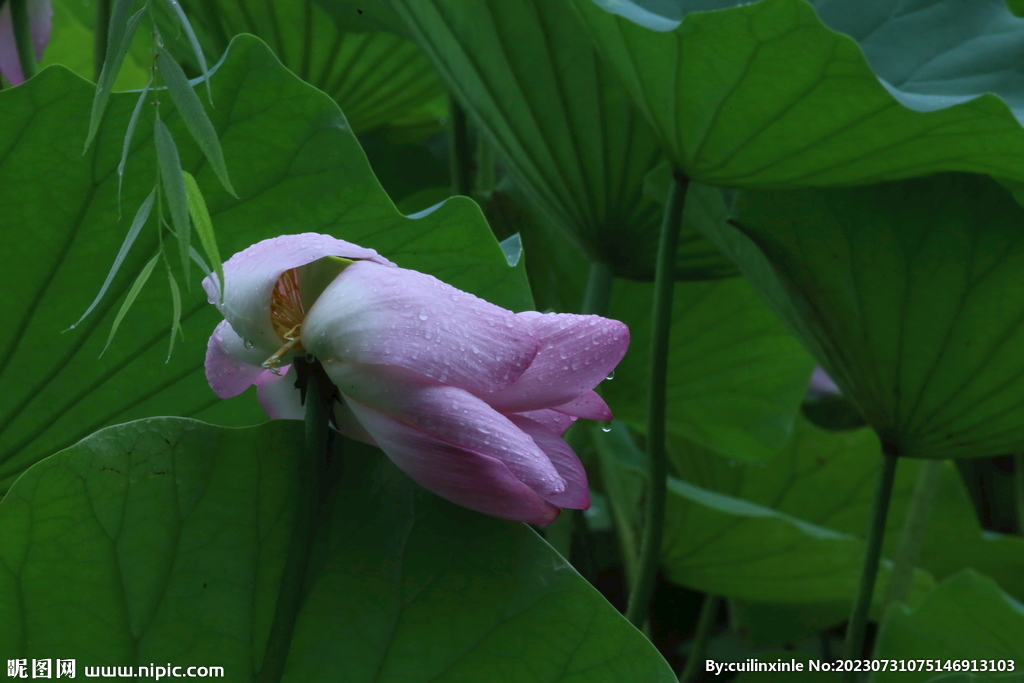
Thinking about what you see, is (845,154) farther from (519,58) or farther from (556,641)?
(556,641)

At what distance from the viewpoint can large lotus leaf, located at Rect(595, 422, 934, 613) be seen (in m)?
0.83

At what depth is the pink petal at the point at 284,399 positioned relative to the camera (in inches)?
11.9

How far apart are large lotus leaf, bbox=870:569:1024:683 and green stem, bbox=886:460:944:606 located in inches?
1.7

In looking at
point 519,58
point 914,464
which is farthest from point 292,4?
point 914,464

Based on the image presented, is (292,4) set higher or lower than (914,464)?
higher

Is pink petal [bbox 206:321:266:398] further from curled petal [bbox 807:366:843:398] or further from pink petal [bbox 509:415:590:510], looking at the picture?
curled petal [bbox 807:366:843:398]

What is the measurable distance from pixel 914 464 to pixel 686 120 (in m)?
0.75

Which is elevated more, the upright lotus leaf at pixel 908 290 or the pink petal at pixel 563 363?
the pink petal at pixel 563 363

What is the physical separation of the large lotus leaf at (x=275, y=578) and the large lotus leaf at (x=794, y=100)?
29 centimetres

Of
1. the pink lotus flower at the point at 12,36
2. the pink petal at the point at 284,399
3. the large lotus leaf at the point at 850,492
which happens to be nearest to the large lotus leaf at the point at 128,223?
the pink petal at the point at 284,399

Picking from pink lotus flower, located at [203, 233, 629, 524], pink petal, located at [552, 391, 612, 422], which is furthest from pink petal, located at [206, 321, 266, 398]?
pink petal, located at [552, 391, 612, 422]

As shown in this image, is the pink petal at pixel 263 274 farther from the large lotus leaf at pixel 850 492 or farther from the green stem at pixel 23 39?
the large lotus leaf at pixel 850 492

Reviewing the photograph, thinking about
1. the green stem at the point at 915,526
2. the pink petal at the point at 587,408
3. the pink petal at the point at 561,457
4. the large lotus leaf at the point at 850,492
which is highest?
the pink petal at the point at 587,408

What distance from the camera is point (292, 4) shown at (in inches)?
28.0
